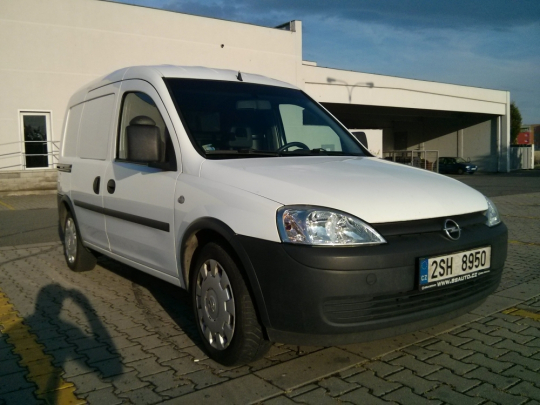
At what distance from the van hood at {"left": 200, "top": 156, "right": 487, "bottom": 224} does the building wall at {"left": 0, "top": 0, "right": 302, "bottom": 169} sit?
1959 cm

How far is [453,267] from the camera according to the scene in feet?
10.8

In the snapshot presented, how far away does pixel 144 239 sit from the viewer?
435 centimetres

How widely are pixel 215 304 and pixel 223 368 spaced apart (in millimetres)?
401

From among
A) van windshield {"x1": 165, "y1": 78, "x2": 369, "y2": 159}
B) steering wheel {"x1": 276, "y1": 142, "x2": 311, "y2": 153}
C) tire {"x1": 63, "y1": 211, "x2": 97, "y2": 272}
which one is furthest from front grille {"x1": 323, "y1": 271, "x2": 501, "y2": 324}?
tire {"x1": 63, "y1": 211, "x2": 97, "y2": 272}

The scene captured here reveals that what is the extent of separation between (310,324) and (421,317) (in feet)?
2.20

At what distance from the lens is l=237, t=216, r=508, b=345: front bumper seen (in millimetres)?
2947

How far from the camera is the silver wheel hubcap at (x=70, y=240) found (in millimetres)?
6162

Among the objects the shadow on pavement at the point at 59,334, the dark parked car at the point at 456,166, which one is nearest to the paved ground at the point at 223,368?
the shadow on pavement at the point at 59,334

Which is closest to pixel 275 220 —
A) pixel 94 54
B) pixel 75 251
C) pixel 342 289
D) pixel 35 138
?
pixel 342 289

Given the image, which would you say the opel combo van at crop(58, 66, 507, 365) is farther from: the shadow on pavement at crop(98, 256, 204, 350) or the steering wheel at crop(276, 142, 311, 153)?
the shadow on pavement at crop(98, 256, 204, 350)

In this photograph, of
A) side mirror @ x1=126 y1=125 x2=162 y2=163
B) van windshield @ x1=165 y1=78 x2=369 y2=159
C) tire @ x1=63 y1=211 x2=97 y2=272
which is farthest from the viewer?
tire @ x1=63 y1=211 x2=97 y2=272

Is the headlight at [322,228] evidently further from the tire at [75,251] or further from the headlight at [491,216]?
the tire at [75,251]

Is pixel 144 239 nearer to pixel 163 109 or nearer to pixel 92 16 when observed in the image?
pixel 163 109

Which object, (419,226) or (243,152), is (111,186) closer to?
(243,152)
